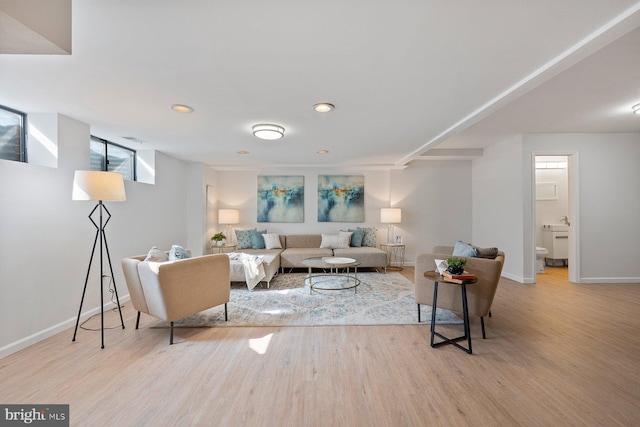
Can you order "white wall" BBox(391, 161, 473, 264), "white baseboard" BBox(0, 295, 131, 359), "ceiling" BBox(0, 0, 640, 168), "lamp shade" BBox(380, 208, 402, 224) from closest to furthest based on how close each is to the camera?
"ceiling" BBox(0, 0, 640, 168) < "white baseboard" BBox(0, 295, 131, 359) < "lamp shade" BBox(380, 208, 402, 224) < "white wall" BBox(391, 161, 473, 264)

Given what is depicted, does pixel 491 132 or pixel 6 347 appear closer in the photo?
pixel 6 347

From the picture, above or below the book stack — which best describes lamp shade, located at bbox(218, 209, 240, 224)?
above

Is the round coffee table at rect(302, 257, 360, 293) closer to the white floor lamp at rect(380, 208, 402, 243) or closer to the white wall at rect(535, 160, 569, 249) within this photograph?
the white floor lamp at rect(380, 208, 402, 243)

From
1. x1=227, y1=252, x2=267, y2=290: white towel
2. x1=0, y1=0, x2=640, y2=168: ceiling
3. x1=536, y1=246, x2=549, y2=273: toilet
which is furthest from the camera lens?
x1=536, y1=246, x2=549, y2=273: toilet

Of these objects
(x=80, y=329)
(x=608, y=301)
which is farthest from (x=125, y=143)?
(x=608, y=301)

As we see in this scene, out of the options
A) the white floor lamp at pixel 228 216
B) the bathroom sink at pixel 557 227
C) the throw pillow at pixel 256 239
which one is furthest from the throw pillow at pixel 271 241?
the bathroom sink at pixel 557 227

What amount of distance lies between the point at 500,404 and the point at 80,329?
3895mm

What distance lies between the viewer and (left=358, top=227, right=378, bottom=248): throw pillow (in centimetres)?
622

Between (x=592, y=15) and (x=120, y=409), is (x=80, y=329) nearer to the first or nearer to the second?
(x=120, y=409)

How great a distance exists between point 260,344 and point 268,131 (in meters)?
2.44

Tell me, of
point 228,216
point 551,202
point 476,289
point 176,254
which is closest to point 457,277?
point 476,289

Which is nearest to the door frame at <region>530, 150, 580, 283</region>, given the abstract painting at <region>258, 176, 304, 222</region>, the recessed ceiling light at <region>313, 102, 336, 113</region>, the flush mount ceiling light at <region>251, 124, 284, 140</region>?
the recessed ceiling light at <region>313, 102, 336, 113</region>

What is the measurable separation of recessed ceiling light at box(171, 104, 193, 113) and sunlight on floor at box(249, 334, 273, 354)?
7.95 ft

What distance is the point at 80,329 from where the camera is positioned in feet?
9.53
